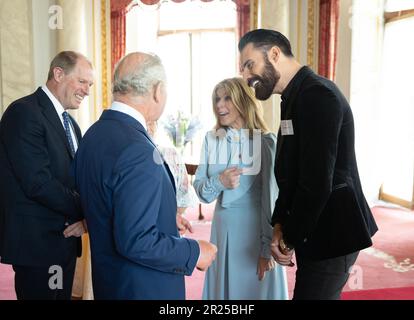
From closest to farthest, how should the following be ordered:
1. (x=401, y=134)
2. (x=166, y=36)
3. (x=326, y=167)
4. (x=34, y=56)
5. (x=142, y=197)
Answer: (x=142, y=197) < (x=326, y=167) < (x=34, y=56) < (x=401, y=134) < (x=166, y=36)

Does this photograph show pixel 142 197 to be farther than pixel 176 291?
No

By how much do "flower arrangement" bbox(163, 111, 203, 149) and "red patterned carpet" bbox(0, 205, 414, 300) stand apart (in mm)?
→ 1264

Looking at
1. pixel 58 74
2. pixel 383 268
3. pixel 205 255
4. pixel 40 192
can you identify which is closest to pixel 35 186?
pixel 40 192

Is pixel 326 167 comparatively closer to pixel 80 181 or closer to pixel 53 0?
pixel 80 181

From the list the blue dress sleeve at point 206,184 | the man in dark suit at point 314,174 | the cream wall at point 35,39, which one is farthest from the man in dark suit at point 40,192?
the cream wall at point 35,39

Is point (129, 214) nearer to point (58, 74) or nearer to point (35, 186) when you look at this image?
point (35, 186)

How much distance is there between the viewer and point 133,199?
1.50 metres

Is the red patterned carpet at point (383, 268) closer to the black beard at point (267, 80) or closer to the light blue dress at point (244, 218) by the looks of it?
the light blue dress at point (244, 218)

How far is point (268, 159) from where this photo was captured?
2559mm

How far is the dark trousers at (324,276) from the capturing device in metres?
1.92

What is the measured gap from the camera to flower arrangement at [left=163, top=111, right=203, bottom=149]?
6812 mm

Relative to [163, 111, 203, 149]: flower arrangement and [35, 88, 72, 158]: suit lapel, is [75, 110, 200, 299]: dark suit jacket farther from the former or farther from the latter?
[163, 111, 203, 149]: flower arrangement
